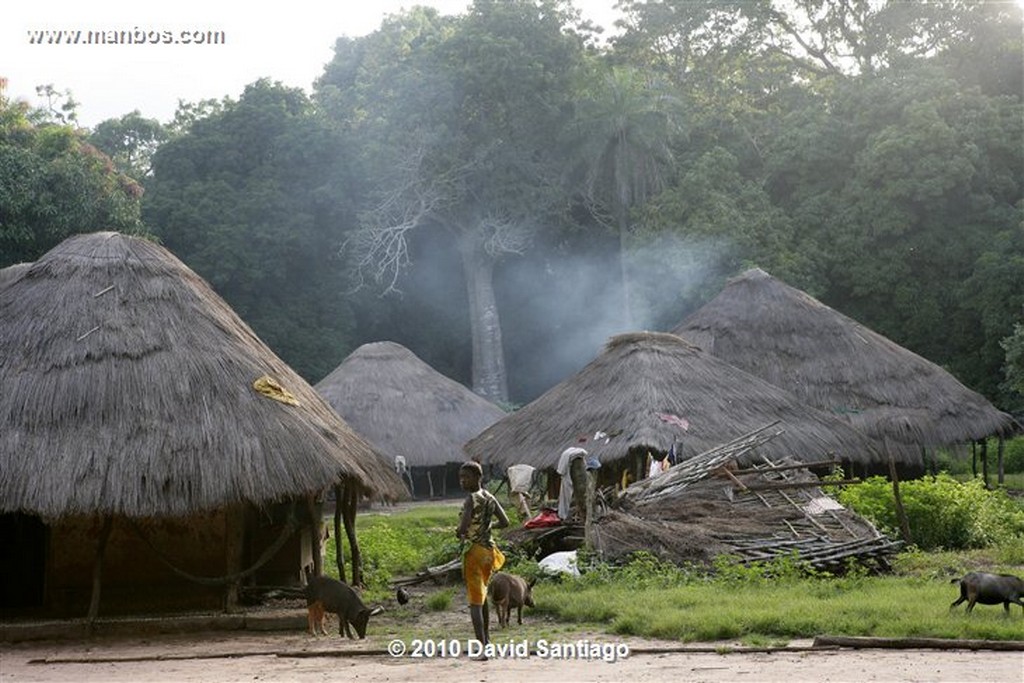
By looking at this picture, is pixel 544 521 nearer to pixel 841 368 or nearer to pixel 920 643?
pixel 920 643

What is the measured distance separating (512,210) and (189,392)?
25879 mm

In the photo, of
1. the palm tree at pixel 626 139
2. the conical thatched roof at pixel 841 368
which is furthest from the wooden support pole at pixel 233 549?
the palm tree at pixel 626 139

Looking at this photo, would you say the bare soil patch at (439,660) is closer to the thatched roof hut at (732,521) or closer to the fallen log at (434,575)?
the thatched roof hut at (732,521)

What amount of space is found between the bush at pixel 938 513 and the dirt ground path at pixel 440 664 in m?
6.61

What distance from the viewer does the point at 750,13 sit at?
126 ft

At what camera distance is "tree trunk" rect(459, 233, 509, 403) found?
3912 centimetres

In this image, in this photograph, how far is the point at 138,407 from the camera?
1198 cm

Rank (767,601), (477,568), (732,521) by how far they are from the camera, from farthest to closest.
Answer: (732,521) < (767,601) < (477,568)

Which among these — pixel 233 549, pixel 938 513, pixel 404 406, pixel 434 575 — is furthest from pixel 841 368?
pixel 233 549

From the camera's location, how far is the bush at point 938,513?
1553 centimetres

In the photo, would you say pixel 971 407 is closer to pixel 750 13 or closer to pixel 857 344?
pixel 857 344

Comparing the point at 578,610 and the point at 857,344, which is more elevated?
the point at 857,344

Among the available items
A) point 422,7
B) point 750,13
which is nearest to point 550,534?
point 750,13

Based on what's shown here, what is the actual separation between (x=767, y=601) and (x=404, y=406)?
1901cm
